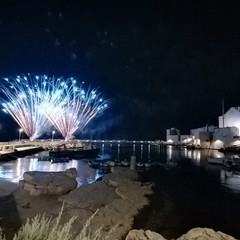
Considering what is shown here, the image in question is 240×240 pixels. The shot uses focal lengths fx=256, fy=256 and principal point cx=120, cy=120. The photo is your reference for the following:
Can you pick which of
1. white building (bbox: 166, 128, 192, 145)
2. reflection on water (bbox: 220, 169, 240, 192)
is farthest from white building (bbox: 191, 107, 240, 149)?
reflection on water (bbox: 220, 169, 240, 192)

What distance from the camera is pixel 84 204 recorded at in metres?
17.1

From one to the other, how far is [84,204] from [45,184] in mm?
5069

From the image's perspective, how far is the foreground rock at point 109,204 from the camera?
14648mm

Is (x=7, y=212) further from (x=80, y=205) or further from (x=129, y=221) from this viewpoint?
(x=129, y=221)

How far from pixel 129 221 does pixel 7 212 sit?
7275 millimetres

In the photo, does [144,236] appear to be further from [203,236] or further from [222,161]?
[222,161]

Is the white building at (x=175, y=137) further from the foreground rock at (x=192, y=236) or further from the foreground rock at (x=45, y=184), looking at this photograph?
the foreground rock at (x=192, y=236)

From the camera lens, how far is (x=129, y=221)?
1589cm

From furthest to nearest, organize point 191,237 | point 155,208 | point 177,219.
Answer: point 155,208
point 177,219
point 191,237

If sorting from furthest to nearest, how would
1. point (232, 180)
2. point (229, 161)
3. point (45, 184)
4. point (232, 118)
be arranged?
1. point (232, 118)
2. point (229, 161)
3. point (232, 180)
4. point (45, 184)

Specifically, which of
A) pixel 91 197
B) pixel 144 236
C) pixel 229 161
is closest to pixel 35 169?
pixel 91 197

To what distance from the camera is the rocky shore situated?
1270cm

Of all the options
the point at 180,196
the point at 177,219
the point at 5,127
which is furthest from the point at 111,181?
the point at 5,127

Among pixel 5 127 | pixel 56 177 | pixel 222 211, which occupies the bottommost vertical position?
pixel 222 211
